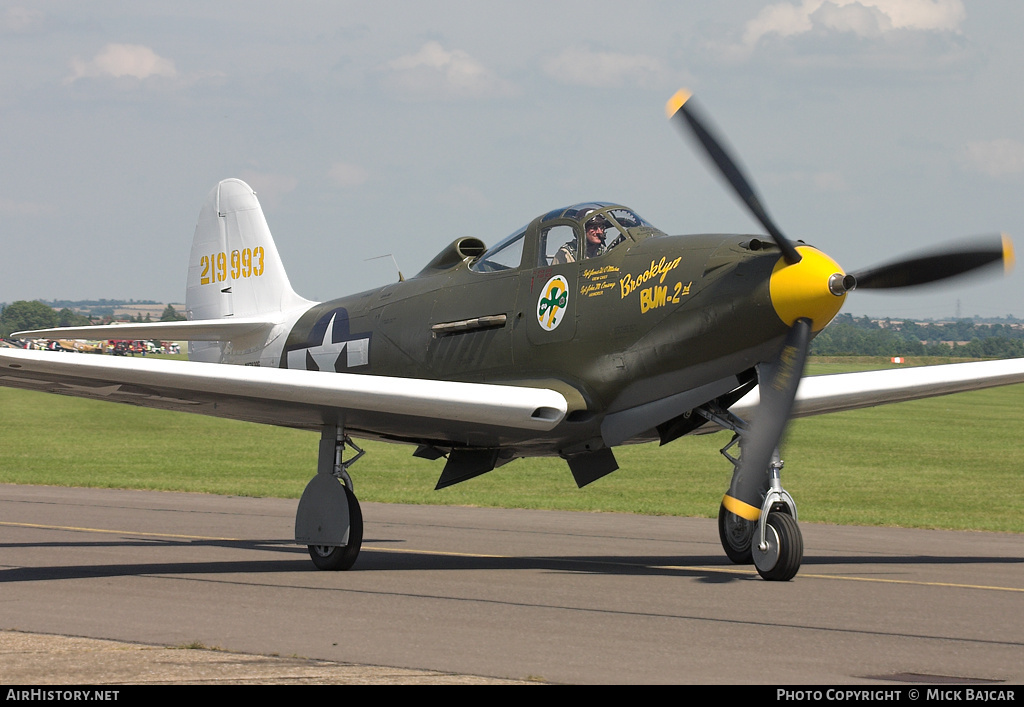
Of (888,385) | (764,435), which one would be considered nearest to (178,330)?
(764,435)

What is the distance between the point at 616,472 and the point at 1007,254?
2251 centimetres

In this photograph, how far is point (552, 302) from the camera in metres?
12.1

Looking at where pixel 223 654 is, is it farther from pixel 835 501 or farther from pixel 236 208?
pixel 835 501

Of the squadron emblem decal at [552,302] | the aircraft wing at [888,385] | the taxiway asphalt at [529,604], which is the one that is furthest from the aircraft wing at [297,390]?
the aircraft wing at [888,385]

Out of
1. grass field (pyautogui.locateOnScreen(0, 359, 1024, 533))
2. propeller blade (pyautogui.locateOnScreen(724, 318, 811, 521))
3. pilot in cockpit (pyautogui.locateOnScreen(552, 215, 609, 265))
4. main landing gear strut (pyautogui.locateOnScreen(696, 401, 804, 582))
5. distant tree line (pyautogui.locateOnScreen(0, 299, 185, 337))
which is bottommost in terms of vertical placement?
grass field (pyautogui.locateOnScreen(0, 359, 1024, 533))

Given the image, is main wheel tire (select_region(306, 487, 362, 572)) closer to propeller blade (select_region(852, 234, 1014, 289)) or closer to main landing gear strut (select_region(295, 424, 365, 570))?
main landing gear strut (select_region(295, 424, 365, 570))

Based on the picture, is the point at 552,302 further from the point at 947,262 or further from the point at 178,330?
the point at 178,330

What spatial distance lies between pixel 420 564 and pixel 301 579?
1653mm

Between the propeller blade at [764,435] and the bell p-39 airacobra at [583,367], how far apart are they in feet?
0.04

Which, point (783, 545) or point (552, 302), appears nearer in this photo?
point (783, 545)

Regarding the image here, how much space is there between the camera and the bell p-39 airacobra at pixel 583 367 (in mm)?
10492

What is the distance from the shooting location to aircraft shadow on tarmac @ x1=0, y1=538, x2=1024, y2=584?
12.2 meters

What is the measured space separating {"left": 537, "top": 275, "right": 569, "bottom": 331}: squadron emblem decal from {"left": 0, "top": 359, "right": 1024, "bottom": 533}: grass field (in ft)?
18.8

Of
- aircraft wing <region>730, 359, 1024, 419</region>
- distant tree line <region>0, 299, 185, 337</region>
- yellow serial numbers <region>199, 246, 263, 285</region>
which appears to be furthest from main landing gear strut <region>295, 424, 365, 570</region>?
distant tree line <region>0, 299, 185, 337</region>
